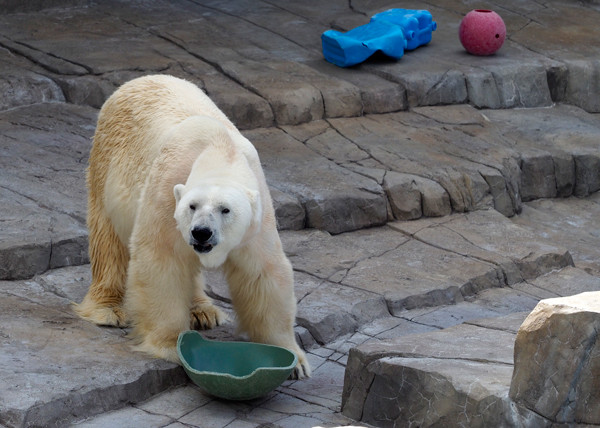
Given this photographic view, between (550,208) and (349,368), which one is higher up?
(349,368)

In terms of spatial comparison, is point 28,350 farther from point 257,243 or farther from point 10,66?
point 10,66

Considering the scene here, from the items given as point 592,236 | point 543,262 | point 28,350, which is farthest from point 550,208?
point 28,350

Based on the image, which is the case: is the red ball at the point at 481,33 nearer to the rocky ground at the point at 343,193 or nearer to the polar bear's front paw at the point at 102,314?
the rocky ground at the point at 343,193

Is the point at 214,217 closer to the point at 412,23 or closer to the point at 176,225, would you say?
the point at 176,225

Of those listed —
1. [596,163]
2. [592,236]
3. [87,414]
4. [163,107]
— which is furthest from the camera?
[596,163]

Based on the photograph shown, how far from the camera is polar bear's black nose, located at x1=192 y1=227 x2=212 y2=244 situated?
12.8 feet

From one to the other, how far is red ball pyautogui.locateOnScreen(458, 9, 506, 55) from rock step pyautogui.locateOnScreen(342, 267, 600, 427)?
194 inches

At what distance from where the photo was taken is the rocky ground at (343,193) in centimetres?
418

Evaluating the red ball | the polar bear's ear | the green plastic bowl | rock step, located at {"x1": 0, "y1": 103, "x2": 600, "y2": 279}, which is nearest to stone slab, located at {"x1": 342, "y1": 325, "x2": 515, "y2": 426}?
the green plastic bowl

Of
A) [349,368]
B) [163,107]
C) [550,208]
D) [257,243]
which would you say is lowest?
[550,208]

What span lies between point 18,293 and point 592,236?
4.31 m

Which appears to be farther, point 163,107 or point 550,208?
point 550,208

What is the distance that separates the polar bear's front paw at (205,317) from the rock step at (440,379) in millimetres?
983

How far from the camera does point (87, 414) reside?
4.06 metres
